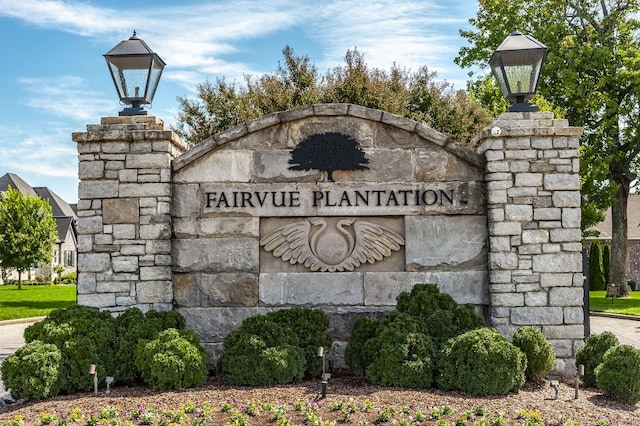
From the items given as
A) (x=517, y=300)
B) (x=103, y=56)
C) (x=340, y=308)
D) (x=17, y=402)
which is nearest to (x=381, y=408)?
(x=340, y=308)

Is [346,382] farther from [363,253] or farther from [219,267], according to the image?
[219,267]

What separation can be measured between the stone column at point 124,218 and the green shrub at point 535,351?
4270 mm

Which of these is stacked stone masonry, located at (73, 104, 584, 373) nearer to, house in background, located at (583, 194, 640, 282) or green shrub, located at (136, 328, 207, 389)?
green shrub, located at (136, 328, 207, 389)

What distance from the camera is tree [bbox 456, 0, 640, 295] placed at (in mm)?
22875

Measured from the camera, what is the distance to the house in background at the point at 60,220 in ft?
164

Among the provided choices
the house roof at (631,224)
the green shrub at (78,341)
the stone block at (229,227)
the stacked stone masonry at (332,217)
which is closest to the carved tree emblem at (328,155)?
the stacked stone masonry at (332,217)

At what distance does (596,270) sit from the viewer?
33.5 metres

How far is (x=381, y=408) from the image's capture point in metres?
5.77

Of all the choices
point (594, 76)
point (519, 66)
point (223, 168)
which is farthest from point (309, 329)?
point (594, 76)

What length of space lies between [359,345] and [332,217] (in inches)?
71.1

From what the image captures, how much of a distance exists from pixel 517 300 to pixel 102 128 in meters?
5.65

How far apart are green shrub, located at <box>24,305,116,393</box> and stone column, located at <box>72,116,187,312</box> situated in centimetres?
83

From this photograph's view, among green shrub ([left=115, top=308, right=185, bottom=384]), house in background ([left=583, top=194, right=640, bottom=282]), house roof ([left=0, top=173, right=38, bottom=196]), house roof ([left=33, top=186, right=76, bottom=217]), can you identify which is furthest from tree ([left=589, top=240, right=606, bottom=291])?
house roof ([left=33, top=186, right=76, bottom=217])

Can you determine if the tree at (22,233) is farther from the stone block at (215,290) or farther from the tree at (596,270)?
the tree at (596,270)
